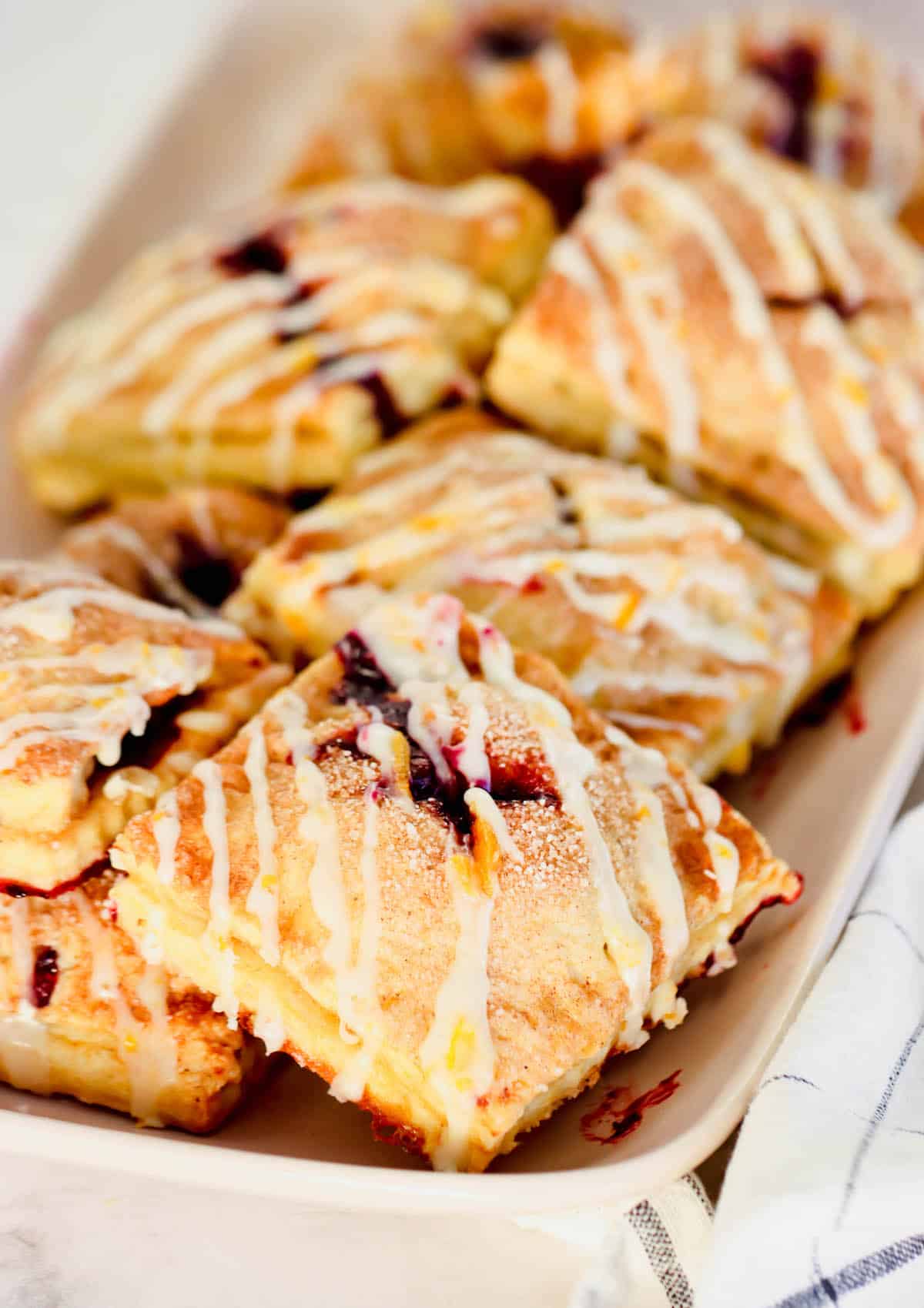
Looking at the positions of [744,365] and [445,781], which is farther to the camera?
[744,365]

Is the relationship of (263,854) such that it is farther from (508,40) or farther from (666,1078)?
(508,40)

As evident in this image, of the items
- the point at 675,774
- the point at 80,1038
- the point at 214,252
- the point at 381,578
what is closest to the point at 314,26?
the point at 214,252

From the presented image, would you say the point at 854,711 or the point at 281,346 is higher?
the point at 281,346

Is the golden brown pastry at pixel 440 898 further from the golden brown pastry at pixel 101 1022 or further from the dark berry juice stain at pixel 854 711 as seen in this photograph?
the dark berry juice stain at pixel 854 711

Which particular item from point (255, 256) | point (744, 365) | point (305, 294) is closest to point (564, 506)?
point (744, 365)

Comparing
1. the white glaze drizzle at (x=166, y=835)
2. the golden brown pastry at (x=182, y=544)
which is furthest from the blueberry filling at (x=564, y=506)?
the white glaze drizzle at (x=166, y=835)
